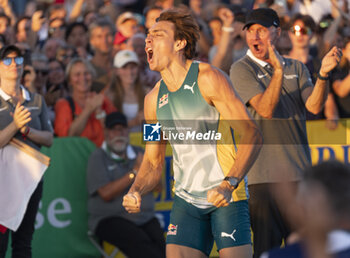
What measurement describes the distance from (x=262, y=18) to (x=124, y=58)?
11.8ft

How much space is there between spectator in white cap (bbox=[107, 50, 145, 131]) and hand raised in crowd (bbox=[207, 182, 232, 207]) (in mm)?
4522

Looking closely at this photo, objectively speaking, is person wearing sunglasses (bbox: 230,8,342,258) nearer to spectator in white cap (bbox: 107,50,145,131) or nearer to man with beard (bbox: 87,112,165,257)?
man with beard (bbox: 87,112,165,257)

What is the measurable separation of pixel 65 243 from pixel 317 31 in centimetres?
477

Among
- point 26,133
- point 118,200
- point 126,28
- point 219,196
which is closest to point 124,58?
point 126,28

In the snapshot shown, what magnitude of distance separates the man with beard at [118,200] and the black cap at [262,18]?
8.78 feet

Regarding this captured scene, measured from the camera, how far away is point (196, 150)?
5.25 m

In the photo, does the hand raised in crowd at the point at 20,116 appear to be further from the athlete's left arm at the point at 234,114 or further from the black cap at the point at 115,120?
the athlete's left arm at the point at 234,114

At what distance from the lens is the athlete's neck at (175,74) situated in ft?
17.5

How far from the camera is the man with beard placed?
8258mm

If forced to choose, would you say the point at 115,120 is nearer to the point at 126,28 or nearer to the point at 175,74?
the point at 126,28

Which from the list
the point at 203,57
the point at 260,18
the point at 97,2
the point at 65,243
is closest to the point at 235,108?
the point at 260,18

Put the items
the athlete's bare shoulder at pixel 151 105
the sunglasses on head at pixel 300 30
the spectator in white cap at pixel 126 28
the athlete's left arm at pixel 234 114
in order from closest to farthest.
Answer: the athlete's left arm at pixel 234 114 → the athlete's bare shoulder at pixel 151 105 → the sunglasses on head at pixel 300 30 → the spectator in white cap at pixel 126 28

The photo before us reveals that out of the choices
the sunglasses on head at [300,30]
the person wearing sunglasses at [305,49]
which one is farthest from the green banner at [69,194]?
the sunglasses on head at [300,30]

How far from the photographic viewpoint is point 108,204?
8.46 meters
